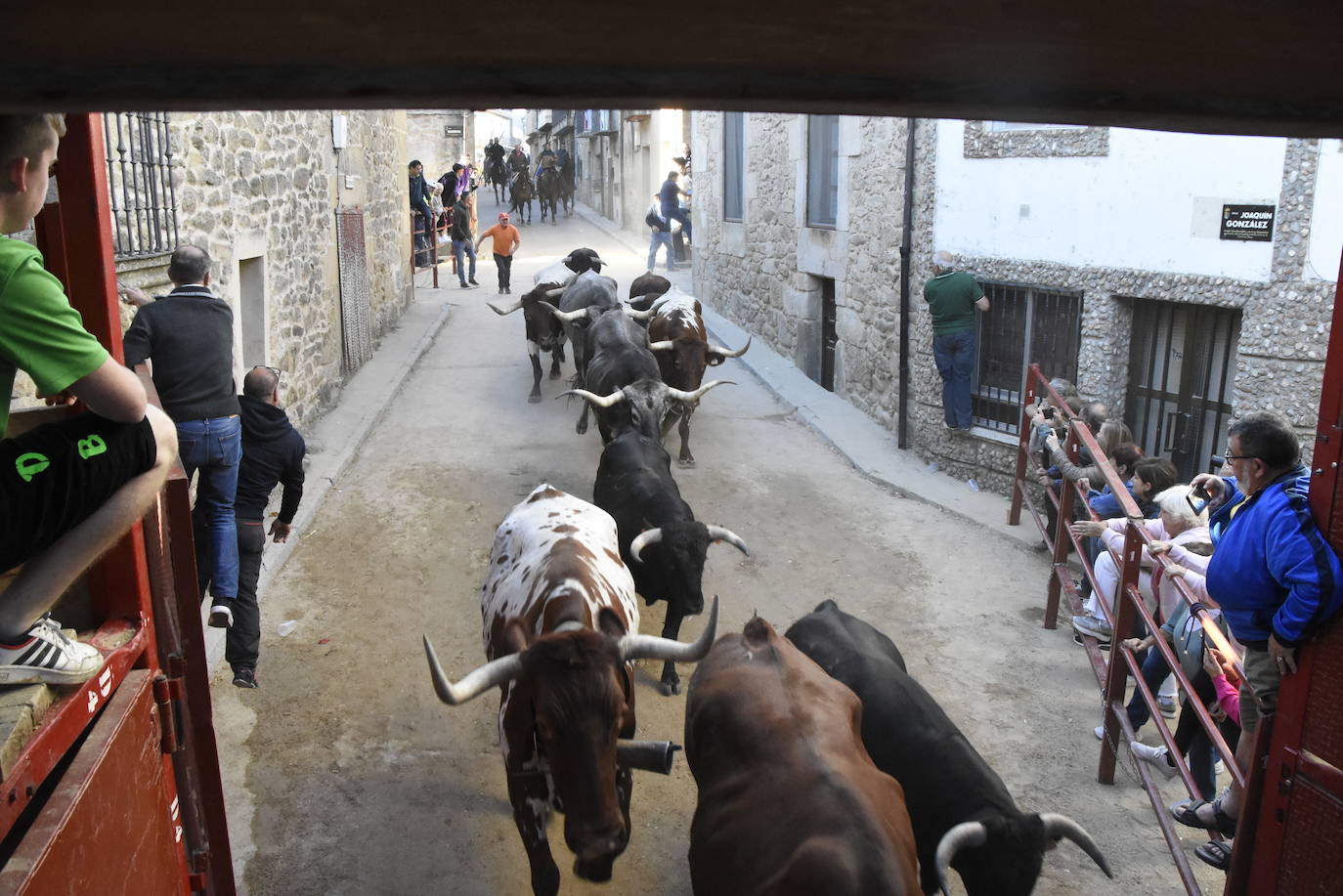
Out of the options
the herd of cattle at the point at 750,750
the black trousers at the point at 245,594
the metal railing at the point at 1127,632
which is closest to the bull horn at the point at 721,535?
the herd of cattle at the point at 750,750

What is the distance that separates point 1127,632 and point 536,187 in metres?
35.5

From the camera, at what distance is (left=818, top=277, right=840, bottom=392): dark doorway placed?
1427 centimetres

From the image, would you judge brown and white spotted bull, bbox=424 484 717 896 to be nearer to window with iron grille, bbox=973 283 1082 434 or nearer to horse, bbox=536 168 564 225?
window with iron grille, bbox=973 283 1082 434

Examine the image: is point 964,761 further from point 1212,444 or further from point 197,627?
point 1212,444

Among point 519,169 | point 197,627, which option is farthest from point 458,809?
point 519,169

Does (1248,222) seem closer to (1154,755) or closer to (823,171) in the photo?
(1154,755)

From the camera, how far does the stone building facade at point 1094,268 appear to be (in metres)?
7.14

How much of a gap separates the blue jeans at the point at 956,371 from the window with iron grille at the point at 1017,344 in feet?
0.63

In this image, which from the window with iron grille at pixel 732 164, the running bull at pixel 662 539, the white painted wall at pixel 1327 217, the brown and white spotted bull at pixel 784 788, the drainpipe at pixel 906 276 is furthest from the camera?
the window with iron grille at pixel 732 164

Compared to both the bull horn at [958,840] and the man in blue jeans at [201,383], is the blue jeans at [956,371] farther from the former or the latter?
the bull horn at [958,840]

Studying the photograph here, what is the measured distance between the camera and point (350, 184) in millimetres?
13484

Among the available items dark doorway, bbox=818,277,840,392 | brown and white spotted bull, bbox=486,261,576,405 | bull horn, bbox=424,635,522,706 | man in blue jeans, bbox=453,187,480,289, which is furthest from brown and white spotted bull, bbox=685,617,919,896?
man in blue jeans, bbox=453,187,480,289

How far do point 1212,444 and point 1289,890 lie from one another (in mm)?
5530

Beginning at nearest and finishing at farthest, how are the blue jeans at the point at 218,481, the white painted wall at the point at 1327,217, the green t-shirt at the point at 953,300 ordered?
the blue jeans at the point at 218,481 < the white painted wall at the point at 1327,217 < the green t-shirt at the point at 953,300
